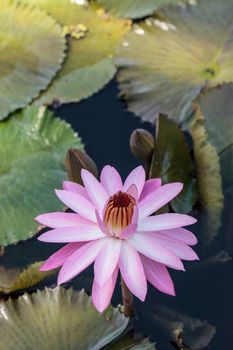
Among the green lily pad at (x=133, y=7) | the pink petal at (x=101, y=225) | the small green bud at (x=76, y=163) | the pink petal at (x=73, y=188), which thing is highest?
the green lily pad at (x=133, y=7)

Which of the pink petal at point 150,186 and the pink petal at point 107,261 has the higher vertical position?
the pink petal at point 150,186

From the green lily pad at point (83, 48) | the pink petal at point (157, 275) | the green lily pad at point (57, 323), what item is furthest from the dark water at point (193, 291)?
the pink petal at point (157, 275)

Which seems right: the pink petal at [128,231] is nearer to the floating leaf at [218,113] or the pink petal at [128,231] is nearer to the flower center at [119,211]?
the flower center at [119,211]

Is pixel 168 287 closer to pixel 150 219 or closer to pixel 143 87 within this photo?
pixel 150 219

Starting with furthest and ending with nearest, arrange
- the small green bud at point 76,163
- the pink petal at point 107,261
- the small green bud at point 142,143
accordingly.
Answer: the small green bud at point 142,143 < the small green bud at point 76,163 < the pink petal at point 107,261

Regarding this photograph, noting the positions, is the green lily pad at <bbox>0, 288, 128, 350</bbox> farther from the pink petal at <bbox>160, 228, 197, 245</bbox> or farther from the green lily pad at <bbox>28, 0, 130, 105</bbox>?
the green lily pad at <bbox>28, 0, 130, 105</bbox>

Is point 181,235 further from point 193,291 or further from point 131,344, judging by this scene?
point 193,291
